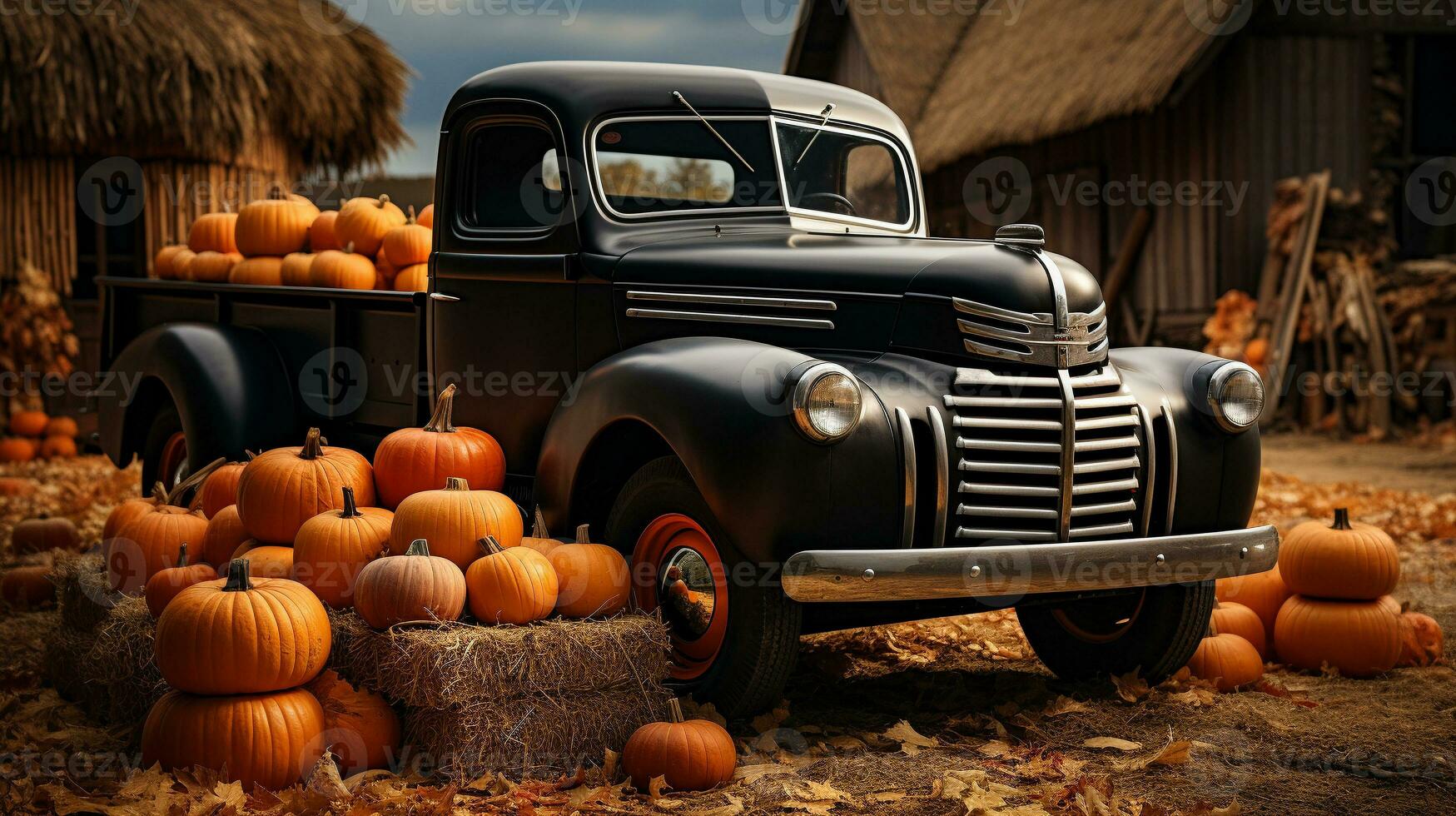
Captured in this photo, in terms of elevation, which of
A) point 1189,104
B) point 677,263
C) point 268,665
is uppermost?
point 1189,104

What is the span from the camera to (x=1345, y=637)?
5426 mm

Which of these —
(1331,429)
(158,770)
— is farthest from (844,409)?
(1331,429)

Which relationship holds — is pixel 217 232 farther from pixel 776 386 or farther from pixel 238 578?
pixel 776 386

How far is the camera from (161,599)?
188 inches

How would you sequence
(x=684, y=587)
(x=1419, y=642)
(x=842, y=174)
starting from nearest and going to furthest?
(x=684, y=587), (x=1419, y=642), (x=842, y=174)

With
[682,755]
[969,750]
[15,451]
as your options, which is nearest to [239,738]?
[682,755]

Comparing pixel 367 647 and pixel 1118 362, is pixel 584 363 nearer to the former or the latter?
pixel 367 647

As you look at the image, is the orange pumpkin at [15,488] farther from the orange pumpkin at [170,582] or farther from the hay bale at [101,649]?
the orange pumpkin at [170,582]

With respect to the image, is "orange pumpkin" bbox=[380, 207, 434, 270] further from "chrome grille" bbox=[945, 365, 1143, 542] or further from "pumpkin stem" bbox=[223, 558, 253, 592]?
"chrome grille" bbox=[945, 365, 1143, 542]

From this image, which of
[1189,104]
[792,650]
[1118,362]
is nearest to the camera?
[792,650]

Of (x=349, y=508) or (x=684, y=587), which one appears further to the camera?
(x=349, y=508)

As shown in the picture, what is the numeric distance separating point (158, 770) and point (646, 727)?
4.66 feet

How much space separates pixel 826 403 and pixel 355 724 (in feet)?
5.76

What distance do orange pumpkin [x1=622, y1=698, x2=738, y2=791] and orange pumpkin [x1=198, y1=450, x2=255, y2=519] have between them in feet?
7.85
